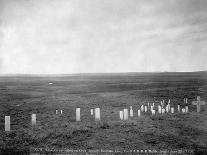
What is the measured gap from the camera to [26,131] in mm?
12828

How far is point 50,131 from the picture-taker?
12.8m

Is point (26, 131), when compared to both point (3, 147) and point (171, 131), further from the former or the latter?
point (171, 131)

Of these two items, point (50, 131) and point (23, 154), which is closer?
point (23, 154)

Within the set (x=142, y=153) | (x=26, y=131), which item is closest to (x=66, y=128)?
(x=26, y=131)

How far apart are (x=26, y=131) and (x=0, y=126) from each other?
2328mm

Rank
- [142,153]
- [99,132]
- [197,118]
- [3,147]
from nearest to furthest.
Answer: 1. [142,153]
2. [3,147]
3. [99,132]
4. [197,118]

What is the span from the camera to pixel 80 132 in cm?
1261

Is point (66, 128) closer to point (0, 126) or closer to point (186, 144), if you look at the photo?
point (0, 126)

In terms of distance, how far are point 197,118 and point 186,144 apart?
19.7 ft

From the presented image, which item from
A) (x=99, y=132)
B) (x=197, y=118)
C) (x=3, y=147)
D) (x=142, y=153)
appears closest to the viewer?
(x=142, y=153)

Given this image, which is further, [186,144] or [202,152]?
[186,144]

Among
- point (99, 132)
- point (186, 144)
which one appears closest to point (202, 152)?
point (186, 144)

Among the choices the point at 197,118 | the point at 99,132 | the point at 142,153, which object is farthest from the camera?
the point at 197,118

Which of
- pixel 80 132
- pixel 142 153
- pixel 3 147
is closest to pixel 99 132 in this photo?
pixel 80 132
